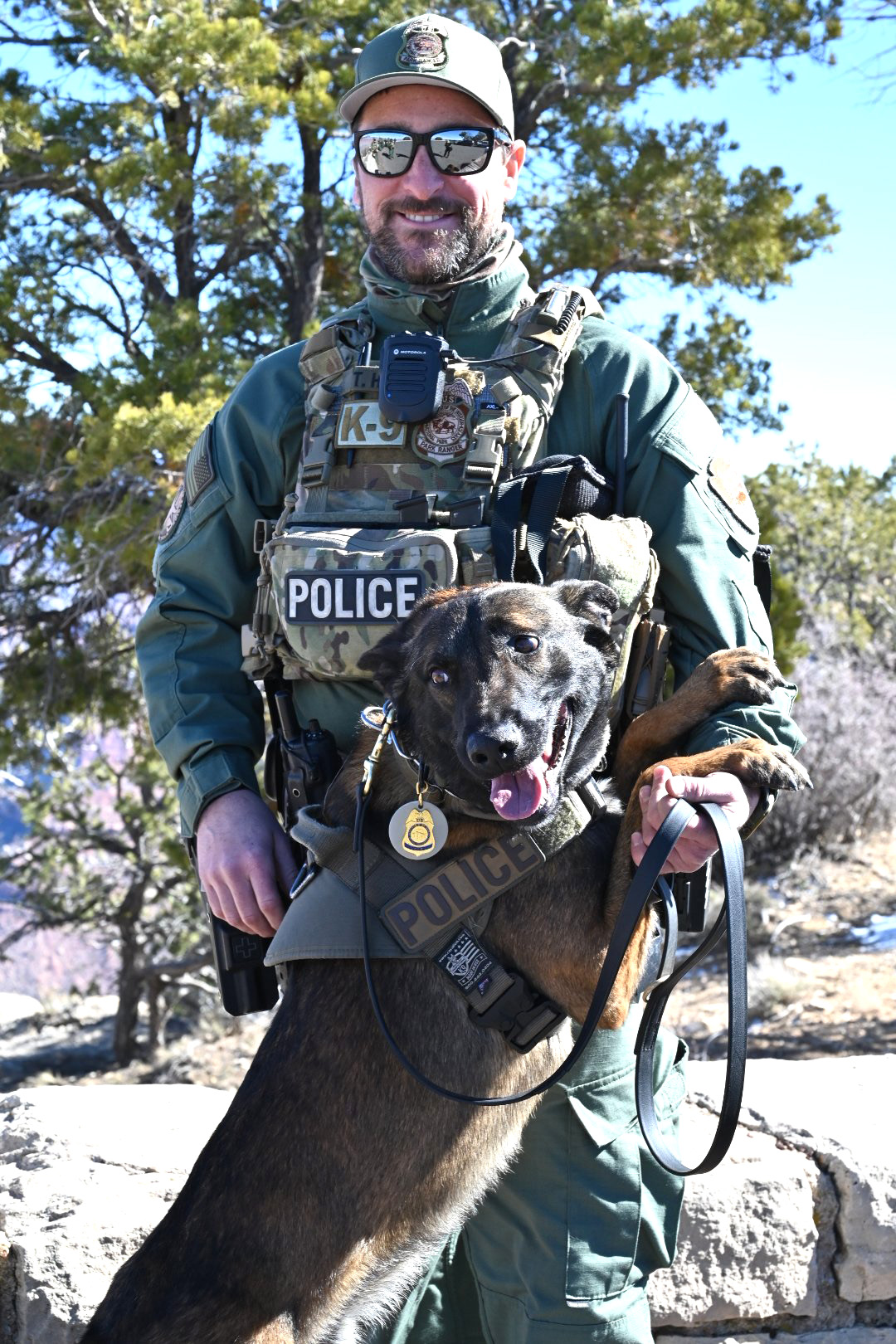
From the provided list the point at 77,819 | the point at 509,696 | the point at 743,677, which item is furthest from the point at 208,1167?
the point at 77,819

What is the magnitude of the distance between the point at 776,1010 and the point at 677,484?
569 centimetres

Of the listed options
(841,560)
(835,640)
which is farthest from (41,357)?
(841,560)

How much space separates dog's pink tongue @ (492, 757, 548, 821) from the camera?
2143mm

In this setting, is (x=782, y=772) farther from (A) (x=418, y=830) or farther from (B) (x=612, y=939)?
(A) (x=418, y=830)

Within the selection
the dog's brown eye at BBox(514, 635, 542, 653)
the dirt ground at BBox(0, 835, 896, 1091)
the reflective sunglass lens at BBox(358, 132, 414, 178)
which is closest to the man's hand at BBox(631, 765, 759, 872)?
the dog's brown eye at BBox(514, 635, 542, 653)

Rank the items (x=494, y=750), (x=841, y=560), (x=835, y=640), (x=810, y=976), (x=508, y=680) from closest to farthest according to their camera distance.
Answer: (x=494, y=750) < (x=508, y=680) < (x=810, y=976) < (x=835, y=640) < (x=841, y=560)

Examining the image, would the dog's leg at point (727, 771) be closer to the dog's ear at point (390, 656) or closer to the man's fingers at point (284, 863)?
the dog's ear at point (390, 656)

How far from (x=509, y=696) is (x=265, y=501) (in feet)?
2.79

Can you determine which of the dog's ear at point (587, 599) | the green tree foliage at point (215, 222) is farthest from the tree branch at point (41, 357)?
the dog's ear at point (587, 599)

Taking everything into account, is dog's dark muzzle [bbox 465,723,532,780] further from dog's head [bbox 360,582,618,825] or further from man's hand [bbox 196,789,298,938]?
man's hand [bbox 196,789,298,938]

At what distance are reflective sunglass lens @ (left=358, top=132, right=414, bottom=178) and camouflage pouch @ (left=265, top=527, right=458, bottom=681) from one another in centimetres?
78

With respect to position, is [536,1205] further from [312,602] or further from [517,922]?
[312,602]

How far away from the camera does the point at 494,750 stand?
209 centimetres

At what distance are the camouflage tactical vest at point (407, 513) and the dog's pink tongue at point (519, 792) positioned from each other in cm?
39
